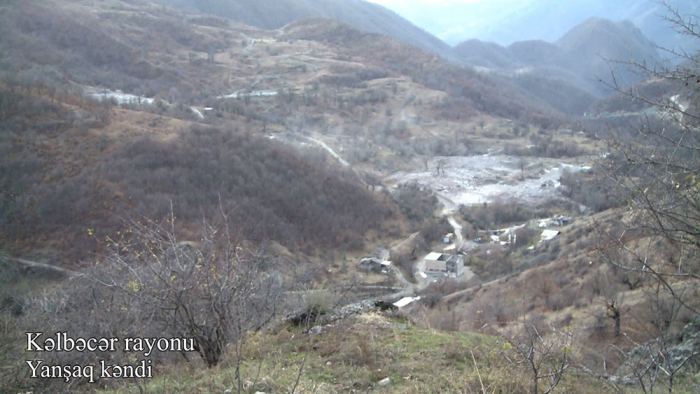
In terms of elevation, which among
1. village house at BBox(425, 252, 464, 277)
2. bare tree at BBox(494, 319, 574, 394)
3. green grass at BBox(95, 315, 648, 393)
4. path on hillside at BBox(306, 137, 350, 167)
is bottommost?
village house at BBox(425, 252, 464, 277)

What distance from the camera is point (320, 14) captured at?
127312 millimetres

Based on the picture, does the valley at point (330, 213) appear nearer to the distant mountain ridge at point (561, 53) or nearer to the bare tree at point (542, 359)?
the bare tree at point (542, 359)

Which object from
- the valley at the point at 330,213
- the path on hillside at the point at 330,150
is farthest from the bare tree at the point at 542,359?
the path on hillside at the point at 330,150

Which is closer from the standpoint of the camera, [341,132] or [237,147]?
[237,147]

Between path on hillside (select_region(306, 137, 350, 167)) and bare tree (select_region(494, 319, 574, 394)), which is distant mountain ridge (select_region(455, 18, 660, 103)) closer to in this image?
path on hillside (select_region(306, 137, 350, 167))

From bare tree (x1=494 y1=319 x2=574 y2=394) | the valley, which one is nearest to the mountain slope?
the valley

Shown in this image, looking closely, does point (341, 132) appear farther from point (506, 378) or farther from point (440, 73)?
point (506, 378)

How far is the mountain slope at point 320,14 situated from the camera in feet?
366

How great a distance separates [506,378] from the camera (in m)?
3.79

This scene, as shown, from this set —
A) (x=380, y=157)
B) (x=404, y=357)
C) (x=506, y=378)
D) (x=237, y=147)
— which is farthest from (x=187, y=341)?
(x=380, y=157)

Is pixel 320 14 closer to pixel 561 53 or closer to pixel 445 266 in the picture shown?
→ pixel 561 53

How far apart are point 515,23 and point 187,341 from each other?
21728 centimetres

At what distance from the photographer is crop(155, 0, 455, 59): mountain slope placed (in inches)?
4387

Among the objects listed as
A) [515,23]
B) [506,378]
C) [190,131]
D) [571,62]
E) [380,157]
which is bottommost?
[380,157]
